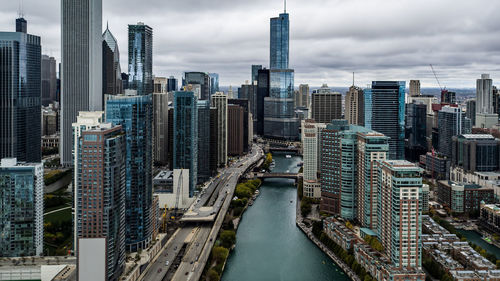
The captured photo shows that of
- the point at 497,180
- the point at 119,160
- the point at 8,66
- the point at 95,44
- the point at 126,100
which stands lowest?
the point at 497,180

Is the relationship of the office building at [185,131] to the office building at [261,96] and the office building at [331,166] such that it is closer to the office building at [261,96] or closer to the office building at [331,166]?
the office building at [331,166]

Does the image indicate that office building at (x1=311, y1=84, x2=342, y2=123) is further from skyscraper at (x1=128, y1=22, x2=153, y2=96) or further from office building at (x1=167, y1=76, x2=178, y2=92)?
office building at (x1=167, y1=76, x2=178, y2=92)

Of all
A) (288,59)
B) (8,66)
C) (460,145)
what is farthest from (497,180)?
(288,59)

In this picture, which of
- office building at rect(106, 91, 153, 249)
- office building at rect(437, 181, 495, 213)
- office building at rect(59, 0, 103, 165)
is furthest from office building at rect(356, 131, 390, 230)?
office building at rect(59, 0, 103, 165)

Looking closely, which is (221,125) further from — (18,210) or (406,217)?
(406,217)

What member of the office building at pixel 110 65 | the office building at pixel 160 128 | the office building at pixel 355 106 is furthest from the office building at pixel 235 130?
the office building at pixel 355 106

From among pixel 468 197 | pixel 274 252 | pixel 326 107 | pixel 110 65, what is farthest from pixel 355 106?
pixel 274 252

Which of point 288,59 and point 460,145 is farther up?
point 288,59

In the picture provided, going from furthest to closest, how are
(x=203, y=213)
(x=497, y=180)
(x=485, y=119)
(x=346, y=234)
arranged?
(x=485, y=119) < (x=497, y=180) < (x=203, y=213) < (x=346, y=234)

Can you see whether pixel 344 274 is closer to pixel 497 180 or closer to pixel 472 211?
pixel 472 211
